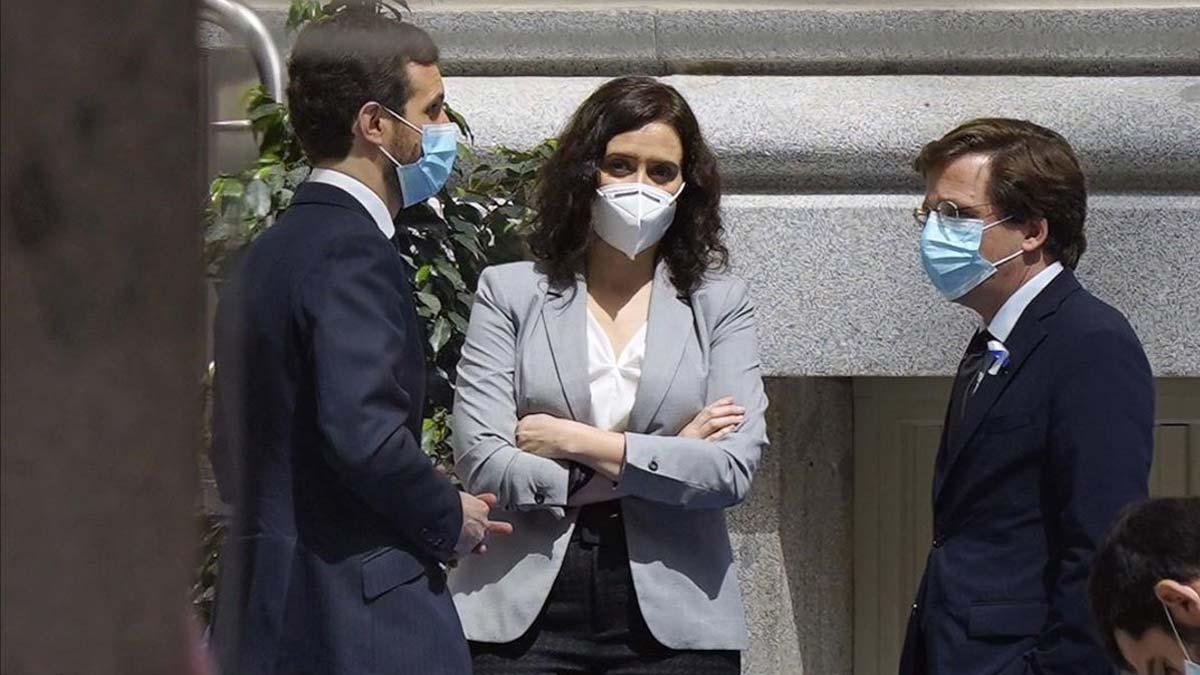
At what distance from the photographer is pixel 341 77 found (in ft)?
10.7

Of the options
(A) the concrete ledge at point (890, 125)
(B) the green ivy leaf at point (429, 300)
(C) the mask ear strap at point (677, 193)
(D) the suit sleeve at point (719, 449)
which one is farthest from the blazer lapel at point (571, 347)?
(A) the concrete ledge at point (890, 125)

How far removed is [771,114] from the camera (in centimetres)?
487

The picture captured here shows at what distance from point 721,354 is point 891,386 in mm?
1548

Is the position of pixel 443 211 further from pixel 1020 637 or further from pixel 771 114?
pixel 1020 637

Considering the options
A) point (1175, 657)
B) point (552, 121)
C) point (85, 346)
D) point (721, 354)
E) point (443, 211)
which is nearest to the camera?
point (85, 346)

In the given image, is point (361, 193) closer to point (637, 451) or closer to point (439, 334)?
point (637, 451)

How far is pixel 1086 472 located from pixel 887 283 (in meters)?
1.65

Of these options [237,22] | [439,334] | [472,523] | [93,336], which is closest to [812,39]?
[439,334]

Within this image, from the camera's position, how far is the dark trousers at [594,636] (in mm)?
3396

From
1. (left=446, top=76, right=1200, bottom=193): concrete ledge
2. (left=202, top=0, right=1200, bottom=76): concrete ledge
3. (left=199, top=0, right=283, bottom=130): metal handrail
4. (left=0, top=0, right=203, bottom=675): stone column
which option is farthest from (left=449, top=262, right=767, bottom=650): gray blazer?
(left=0, top=0, right=203, bottom=675): stone column

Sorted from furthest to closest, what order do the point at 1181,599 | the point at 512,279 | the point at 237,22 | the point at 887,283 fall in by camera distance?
the point at 887,283
the point at 512,279
the point at 1181,599
the point at 237,22

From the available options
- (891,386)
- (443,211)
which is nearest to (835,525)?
(891,386)

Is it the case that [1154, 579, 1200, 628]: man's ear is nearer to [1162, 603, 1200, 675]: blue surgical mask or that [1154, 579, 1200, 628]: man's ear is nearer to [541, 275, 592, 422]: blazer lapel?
[1162, 603, 1200, 675]: blue surgical mask

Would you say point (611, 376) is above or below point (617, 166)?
below
